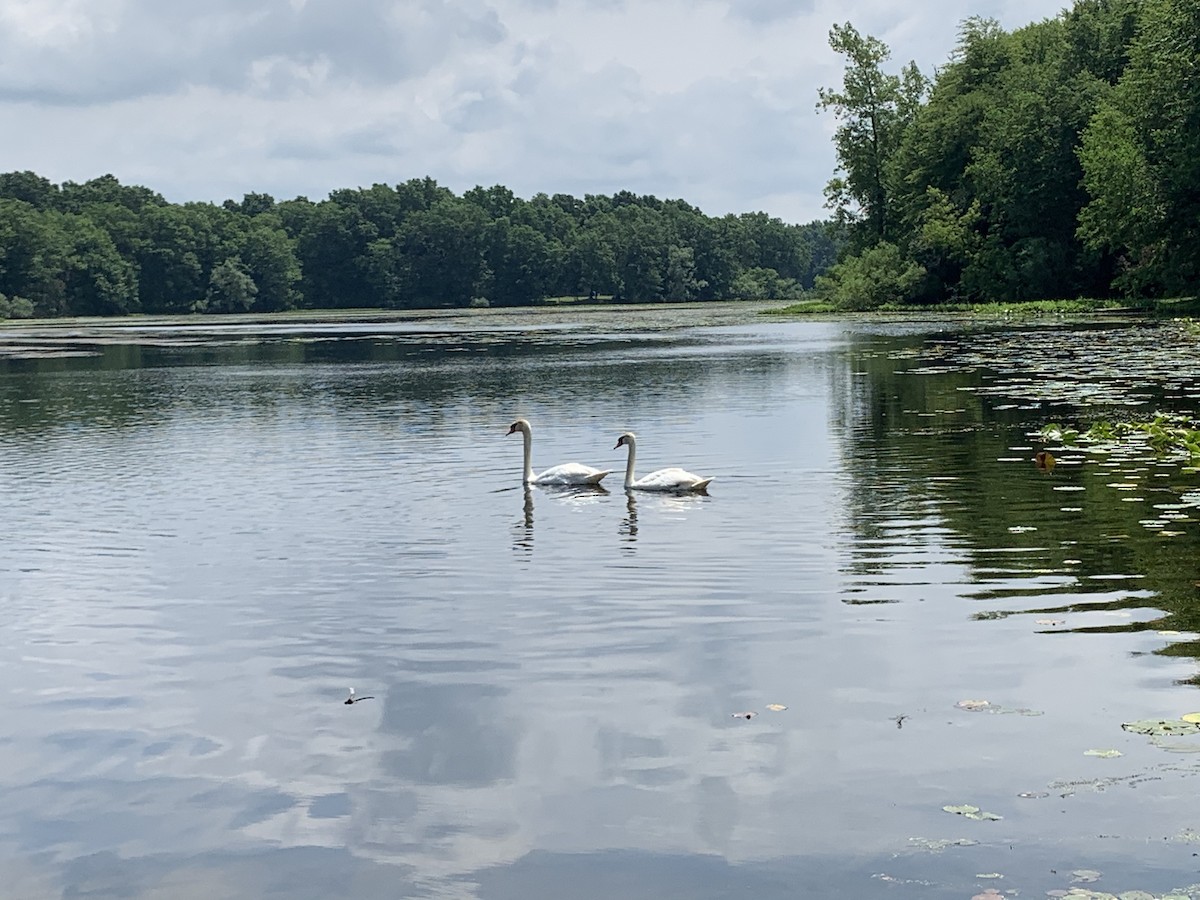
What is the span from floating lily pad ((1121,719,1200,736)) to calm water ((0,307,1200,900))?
13 cm

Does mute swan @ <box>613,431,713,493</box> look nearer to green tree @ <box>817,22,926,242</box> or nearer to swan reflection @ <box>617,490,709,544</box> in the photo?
swan reflection @ <box>617,490,709,544</box>

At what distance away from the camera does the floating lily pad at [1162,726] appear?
8672 millimetres

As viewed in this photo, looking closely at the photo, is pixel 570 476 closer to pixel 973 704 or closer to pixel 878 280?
pixel 973 704

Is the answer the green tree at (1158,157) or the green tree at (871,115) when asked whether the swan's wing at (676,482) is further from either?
the green tree at (871,115)

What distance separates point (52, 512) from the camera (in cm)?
1975

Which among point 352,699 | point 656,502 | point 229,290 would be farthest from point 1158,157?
point 229,290

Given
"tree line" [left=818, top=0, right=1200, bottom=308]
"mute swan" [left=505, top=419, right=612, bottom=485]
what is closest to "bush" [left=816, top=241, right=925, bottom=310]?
"tree line" [left=818, top=0, right=1200, bottom=308]

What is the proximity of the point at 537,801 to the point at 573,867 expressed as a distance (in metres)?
0.92

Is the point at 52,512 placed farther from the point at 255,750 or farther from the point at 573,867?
the point at 573,867

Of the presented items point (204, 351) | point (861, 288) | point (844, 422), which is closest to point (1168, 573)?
point (844, 422)

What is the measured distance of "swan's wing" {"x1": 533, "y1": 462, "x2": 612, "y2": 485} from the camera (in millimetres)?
21062

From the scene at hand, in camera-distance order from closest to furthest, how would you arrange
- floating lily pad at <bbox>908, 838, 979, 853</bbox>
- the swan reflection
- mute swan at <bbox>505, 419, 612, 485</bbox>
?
floating lily pad at <bbox>908, 838, 979, 853</bbox>
the swan reflection
mute swan at <bbox>505, 419, 612, 485</bbox>

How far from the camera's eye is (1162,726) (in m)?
8.77

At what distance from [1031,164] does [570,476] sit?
231 ft
